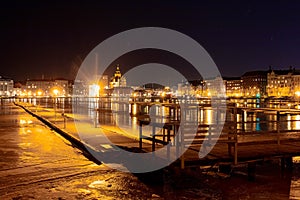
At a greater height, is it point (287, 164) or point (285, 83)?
point (285, 83)

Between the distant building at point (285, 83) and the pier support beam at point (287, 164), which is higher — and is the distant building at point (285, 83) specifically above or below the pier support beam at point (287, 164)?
above

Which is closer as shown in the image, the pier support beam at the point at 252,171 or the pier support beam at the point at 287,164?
the pier support beam at the point at 252,171

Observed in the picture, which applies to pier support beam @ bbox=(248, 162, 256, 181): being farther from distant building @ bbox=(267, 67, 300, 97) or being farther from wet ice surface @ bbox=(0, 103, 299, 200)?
distant building @ bbox=(267, 67, 300, 97)

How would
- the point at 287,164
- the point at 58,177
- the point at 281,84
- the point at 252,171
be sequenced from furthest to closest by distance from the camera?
1. the point at 281,84
2. the point at 287,164
3. the point at 252,171
4. the point at 58,177

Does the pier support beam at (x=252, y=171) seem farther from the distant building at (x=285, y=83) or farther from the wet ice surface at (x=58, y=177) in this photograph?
the distant building at (x=285, y=83)

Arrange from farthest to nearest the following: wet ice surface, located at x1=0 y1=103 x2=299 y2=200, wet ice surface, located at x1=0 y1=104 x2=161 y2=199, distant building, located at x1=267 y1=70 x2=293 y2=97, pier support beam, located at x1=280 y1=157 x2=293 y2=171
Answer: distant building, located at x1=267 y1=70 x2=293 y2=97 < pier support beam, located at x1=280 y1=157 x2=293 y2=171 < wet ice surface, located at x1=0 y1=103 x2=299 y2=200 < wet ice surface, located at x1=0 y1=104 x2=161 y2=199

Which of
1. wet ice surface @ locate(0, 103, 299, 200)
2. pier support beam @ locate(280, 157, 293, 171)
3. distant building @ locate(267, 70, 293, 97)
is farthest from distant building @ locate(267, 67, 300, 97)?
wet ice surface @ locate(0, 103, 299, 200)

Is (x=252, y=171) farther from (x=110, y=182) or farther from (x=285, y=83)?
(x=285, y=83)

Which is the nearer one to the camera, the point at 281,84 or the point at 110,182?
the point at 110,182

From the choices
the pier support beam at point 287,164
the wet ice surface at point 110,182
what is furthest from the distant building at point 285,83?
the wet ice surface at point 110,182

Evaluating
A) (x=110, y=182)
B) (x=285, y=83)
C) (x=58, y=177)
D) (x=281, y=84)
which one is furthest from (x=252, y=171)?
(x=281, y=84)

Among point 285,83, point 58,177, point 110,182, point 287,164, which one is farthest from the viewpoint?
point 285,83

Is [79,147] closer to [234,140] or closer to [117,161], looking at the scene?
[117,161]

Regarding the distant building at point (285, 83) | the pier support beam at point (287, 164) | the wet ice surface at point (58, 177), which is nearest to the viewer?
the wet ice surface at point (58, 177)
